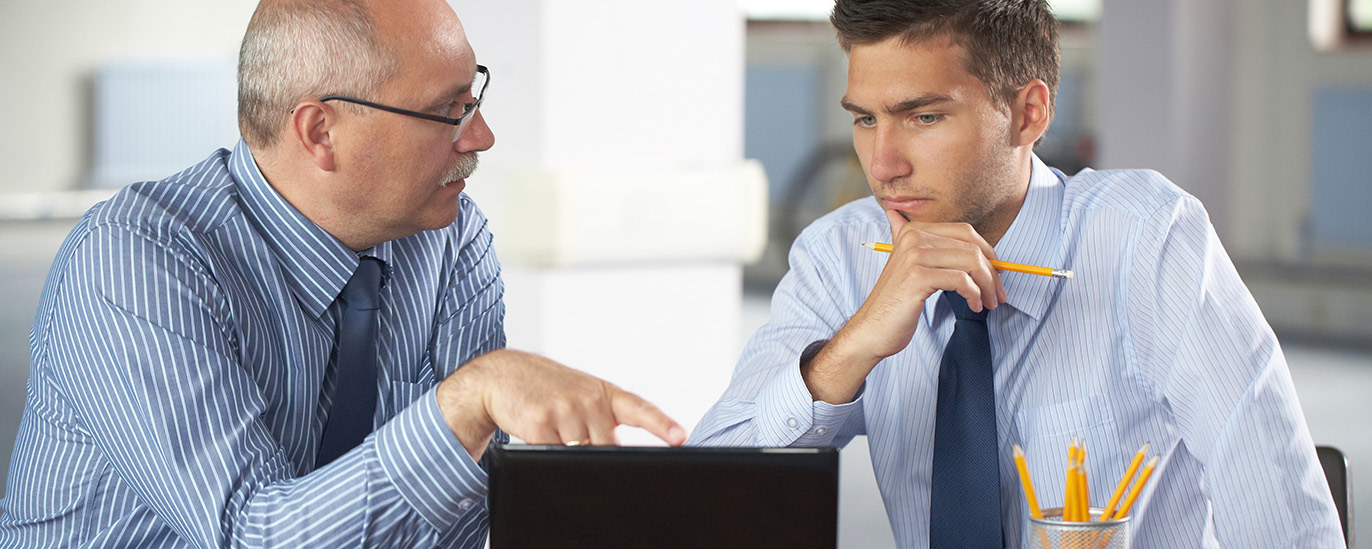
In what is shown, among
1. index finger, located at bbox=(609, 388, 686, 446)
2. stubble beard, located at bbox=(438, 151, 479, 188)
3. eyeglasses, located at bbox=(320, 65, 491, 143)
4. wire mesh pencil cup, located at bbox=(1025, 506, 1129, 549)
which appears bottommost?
wire mesh pencil cup, located at bbox=(1025, 506, 1129, 549)

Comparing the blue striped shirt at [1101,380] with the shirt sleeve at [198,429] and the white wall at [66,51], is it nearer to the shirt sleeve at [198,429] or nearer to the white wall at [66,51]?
the shirt sleeve at [198,429]

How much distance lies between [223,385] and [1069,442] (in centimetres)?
96

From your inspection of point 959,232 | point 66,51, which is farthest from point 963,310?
point 66,51

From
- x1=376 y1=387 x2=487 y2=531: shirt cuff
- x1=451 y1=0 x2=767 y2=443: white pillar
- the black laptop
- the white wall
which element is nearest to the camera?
the black laptop

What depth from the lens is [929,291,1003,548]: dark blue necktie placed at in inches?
55.6

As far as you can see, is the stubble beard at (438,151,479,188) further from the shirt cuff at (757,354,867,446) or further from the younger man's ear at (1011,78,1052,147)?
the younger man's ear at (1011,78,1052,147)

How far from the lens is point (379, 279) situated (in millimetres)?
1604

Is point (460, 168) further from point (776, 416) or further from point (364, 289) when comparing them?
point (776, 416)

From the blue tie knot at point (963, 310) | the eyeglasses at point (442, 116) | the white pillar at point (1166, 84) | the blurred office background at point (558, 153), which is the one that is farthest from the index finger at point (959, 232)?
the white pillar at point (1166, 84)

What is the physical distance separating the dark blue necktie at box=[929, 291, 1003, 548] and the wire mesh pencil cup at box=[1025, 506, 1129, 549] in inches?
15.1

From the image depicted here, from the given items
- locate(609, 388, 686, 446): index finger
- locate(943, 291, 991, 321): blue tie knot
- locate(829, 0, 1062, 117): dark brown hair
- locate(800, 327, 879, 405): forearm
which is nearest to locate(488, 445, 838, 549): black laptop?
locate(609, 388, 686, 446): index finger

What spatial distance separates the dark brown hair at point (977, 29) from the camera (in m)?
1.53

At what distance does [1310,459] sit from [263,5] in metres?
1.30

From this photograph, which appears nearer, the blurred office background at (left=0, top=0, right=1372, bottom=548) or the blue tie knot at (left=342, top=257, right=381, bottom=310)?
the blue tie knot at (left=342, top=257, right=381, bottom=310)
